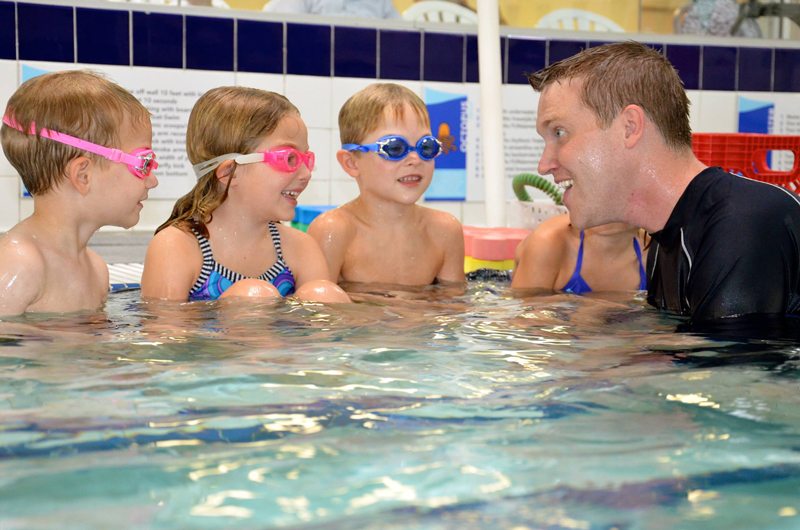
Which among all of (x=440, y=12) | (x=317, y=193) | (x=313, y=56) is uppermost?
(x=440, y=12)

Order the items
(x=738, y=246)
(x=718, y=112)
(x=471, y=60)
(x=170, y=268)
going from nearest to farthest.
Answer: (x=738, y=246) < (x=170, y=268) < (x=471, y=60) < (x=718, y=112)

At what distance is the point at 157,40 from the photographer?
20.8 ft

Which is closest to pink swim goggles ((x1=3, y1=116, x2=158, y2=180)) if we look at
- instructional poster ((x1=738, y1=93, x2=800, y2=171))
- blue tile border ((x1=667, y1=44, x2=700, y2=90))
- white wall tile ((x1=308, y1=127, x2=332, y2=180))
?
white wall tile ((x1=308, y1=127, x2=332, y2=180))

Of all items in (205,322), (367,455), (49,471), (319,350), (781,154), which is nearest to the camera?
(49,471)

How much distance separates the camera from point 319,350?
8.80 ft

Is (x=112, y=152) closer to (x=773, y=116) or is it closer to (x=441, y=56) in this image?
(x=441, y=56)

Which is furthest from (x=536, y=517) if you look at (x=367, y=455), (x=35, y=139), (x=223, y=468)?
(x=35, y=139)

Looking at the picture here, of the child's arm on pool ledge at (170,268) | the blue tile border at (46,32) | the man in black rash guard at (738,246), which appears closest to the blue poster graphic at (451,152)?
the blue tile border at (46,32)

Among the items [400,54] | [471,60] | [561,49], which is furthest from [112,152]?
[561,49]

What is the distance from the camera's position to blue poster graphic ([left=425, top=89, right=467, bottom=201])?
22.8 feet

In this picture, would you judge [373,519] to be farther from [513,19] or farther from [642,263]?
[513,19]

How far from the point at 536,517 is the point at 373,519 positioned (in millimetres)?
239

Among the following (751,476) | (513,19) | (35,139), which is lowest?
(751,476)

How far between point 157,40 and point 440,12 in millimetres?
2396
